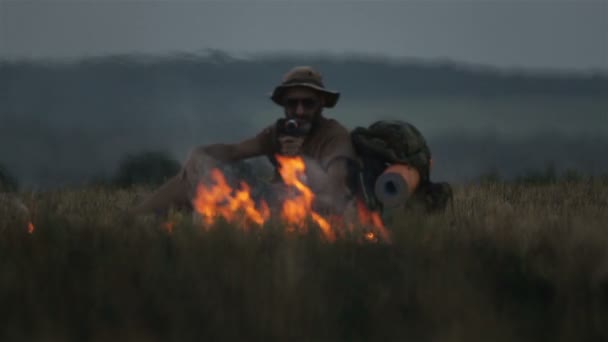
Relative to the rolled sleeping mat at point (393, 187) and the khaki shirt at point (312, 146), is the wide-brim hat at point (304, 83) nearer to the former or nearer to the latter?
the khaki shirt at point (312, 146)

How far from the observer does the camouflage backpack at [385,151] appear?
989cm

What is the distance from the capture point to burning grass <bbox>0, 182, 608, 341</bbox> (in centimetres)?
556

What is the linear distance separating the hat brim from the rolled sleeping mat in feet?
3.24

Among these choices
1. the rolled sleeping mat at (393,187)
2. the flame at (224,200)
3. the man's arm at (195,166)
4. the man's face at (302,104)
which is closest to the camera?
the rolled sleeping mat at (393,187)

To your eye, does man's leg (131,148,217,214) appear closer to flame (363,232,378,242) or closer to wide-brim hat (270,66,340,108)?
wide-brim hat (270,66,340,108)

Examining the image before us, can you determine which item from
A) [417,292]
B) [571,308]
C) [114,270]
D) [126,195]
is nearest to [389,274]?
[417,292]

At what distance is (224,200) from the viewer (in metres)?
9.75

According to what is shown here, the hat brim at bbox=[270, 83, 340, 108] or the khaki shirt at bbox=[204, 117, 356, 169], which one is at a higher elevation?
the hat brim at bbox=[270, 83, 340, 108]

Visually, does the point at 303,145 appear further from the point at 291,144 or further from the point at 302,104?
the point at 291,144

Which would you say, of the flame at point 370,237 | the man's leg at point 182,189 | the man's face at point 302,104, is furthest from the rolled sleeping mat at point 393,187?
the man's leg at point 182,189

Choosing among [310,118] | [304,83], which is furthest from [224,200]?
[304,83]

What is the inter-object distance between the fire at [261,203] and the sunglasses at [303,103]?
52 centimetres

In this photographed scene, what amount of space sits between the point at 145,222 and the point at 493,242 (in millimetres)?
3160

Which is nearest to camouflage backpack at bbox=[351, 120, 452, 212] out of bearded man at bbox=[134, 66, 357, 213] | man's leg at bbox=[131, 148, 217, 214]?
bearded man at bbox=[134, 66, 357, 213]
